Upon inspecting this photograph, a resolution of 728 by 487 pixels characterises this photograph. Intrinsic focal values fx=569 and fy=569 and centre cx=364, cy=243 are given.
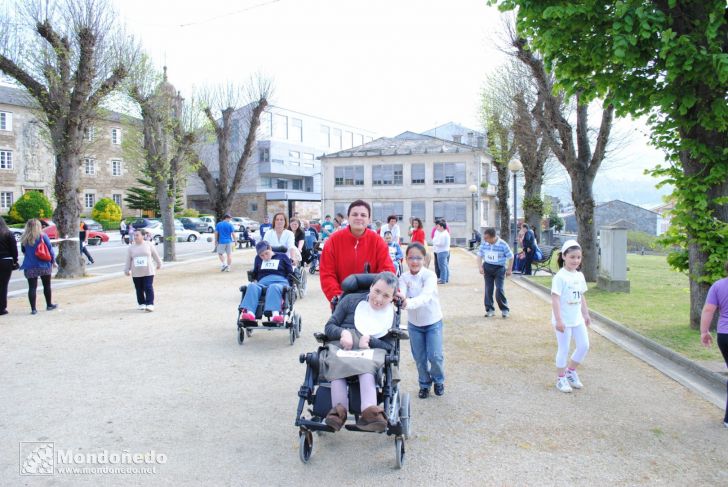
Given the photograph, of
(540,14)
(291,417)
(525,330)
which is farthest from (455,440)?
(540,14)

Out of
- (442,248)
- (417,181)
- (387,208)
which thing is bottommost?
(442,248)

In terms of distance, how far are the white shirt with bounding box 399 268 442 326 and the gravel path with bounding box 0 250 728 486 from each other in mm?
825

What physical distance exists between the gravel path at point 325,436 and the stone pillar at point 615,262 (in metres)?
5.54

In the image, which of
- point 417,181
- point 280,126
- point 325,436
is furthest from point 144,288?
point 280,126

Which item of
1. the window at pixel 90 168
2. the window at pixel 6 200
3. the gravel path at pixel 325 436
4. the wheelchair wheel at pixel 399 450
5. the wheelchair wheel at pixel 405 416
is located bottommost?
the gravel path at pixel 325 436

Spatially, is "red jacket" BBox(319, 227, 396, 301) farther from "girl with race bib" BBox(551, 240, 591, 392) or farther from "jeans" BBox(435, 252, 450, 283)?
"jeans" BBox(435, 252, 450, 283)

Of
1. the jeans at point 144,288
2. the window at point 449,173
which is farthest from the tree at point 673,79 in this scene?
the window at point 449,173

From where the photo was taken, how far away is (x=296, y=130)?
Result: 69.9m

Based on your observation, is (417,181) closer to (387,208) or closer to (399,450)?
(387,208)

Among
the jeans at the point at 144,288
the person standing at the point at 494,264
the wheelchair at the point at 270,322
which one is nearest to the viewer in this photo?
the wheelchair at the point at 270,322

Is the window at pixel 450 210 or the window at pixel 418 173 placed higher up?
the window at pixel 418 173

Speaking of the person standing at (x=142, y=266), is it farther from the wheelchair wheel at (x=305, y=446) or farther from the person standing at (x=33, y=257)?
the wheelchair wheel at (x=305, y=446)

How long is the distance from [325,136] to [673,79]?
229 ft

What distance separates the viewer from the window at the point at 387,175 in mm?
48719
